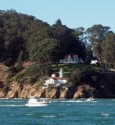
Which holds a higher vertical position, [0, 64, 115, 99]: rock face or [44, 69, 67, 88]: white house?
[44, 69, 67, 88]: white house

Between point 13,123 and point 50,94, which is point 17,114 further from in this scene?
point 50,94

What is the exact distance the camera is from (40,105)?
14238 centimetres

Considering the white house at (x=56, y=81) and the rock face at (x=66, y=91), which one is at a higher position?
the white house at (x=56, y=81)

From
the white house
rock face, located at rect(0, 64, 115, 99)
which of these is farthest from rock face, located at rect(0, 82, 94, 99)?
the white house

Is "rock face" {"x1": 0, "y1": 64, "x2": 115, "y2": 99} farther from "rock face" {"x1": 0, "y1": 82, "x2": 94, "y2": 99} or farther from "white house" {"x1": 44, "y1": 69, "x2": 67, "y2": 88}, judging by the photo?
"white house" {"x1": 44, "y1": 69, "x2": 67, "y2": 88}

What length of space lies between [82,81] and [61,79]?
21.9 ft

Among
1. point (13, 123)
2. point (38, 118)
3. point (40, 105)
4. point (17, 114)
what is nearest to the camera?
point (13, 123)

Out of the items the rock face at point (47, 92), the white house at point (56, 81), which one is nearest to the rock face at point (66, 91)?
the rock face at point (47, 92)

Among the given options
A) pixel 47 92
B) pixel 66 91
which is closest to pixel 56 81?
pixel 47 92

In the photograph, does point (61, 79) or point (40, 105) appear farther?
point (61, 79)

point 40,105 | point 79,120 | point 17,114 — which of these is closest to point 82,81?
point 40,105

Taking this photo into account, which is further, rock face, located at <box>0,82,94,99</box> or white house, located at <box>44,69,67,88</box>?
white house, located at <box>44,69,67,88</box>

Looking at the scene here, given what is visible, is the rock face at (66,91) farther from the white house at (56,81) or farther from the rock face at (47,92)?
the white house at (56,81)

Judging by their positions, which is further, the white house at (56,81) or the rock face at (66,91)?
the white house at (56,81)
